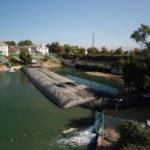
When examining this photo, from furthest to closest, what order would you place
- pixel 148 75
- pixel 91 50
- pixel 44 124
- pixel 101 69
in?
1. pixel 91 50
2. pixel 101 69
3. pixel 148 75
4. pixel 44 124

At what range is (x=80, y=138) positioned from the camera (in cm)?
1005

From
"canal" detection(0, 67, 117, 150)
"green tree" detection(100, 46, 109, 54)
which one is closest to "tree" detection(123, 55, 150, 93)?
"canal" detection(0, 67, 117, 150)

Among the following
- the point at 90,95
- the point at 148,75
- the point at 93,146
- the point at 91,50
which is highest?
the point at 91,50

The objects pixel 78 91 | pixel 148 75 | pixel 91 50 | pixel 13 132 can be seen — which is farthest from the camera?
pixel 91 50

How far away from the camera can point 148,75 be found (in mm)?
14453

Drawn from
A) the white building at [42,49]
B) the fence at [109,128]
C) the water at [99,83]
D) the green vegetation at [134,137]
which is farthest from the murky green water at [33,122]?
the white building at [42,49]

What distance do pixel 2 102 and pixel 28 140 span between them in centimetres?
825

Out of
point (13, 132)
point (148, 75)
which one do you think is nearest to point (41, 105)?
point (13, 132)

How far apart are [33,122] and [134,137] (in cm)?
759

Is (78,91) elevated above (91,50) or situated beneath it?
situated beneath

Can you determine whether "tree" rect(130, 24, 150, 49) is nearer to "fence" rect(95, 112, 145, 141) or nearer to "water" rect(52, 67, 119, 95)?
"water" rect(52, 67, 119, 95)

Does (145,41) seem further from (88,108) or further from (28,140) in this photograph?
(28,140)

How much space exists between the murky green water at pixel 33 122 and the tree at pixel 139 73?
480 centimetres

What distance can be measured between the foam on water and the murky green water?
0.98 ft
